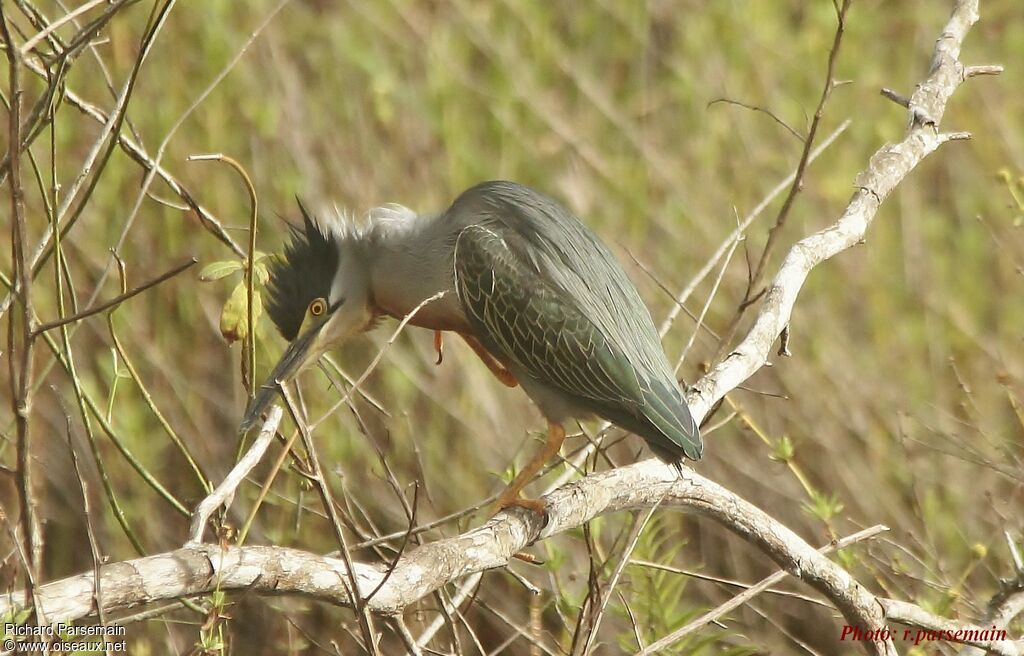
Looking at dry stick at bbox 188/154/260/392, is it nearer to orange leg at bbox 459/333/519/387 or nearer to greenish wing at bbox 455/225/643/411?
greenish wing at bbox 455/225/643/411

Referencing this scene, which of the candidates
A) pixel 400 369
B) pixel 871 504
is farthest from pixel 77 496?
pixel 871 504

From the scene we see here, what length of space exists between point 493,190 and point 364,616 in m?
1.63

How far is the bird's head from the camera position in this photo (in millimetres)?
3342

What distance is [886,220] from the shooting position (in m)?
5.60

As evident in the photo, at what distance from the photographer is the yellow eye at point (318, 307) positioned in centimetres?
334

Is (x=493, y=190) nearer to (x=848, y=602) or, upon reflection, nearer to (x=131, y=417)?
(x=848, y=602)

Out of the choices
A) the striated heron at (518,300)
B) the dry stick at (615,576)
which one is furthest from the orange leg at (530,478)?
the dry stick at (615,576)

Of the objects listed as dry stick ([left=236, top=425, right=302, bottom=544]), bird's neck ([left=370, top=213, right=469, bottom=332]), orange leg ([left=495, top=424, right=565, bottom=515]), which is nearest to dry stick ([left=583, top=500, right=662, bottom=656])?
orange leg ([left=495, top=424, right=565, bottom=515])

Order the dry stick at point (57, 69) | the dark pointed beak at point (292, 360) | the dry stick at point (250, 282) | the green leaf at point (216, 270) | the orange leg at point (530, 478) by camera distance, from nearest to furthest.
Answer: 1. the dry stick at point (57, 69)
2. the dry stick at point (250, 282)
3. the green leaf at point (216, 270)
4. the orange leg at point (530, 478)
5. the dark pointed beak at point (292, 360)

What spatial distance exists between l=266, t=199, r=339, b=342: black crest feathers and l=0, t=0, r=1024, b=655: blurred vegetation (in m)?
1.34

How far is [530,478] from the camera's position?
3119 mm

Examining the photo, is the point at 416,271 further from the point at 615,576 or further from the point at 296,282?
the point at 615,576

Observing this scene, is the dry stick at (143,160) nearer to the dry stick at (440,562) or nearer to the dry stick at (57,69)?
the dry stick at (57,69)

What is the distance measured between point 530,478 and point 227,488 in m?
1.19
